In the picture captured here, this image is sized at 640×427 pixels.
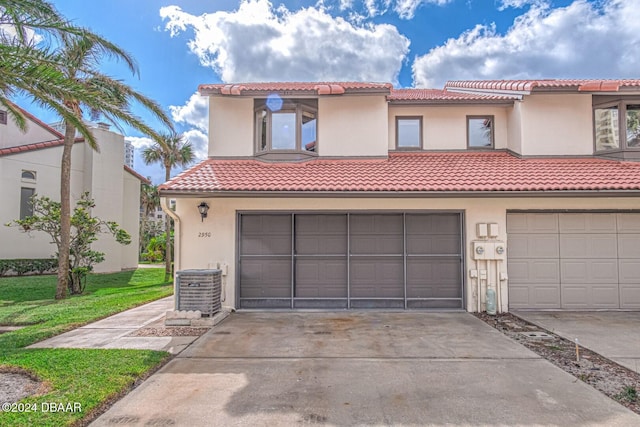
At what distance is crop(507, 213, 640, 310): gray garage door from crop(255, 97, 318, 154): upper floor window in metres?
5.89

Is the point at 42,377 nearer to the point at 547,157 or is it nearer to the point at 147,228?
the point at 547,157

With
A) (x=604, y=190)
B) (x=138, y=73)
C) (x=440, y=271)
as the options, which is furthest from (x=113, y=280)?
(x=604, y=190)

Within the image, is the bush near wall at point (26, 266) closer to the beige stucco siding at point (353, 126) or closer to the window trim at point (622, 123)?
the beige stucco siding at point (353, 126)

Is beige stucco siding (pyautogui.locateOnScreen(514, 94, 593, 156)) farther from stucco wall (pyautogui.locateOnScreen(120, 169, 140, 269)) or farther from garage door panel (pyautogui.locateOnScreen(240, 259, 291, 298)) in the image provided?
stucco wall (pyautogui.locateOnScreen(120, 169, 140, 269))

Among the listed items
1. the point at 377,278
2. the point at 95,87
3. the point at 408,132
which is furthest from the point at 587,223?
the point at 95,87

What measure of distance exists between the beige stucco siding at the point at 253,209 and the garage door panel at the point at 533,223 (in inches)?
8.3

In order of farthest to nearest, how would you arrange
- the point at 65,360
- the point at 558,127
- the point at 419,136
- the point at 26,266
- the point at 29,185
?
1. the point at 29,185
2. the point at 26,266
3. the point at 419,136
4. the point at 558,127
5. the point at 65,360

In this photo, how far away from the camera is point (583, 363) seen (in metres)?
5.14

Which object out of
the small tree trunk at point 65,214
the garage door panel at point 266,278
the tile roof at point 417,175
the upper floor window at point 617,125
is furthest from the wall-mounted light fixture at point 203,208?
the upper floor window at point 617,125

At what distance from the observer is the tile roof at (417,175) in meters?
7.96

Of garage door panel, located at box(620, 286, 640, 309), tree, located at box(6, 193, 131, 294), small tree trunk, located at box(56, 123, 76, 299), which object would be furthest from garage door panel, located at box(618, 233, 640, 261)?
tree, located at box(6, 193, 131, 294)

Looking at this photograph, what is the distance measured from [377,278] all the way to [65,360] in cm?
624

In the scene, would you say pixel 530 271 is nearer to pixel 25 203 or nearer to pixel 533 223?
pixel 533 223

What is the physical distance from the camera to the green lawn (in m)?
3.70
